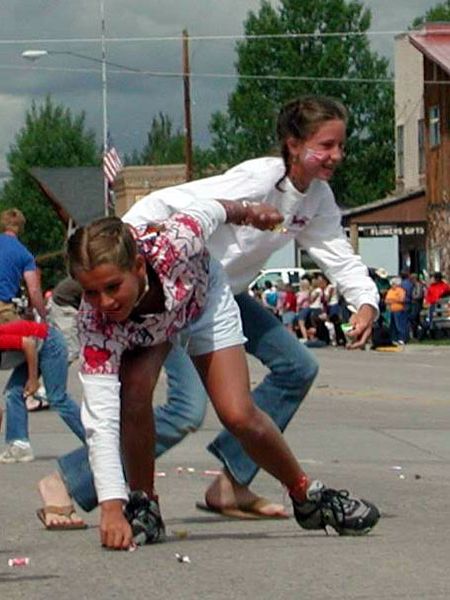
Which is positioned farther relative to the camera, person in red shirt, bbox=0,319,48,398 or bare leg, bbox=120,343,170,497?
person in red shirt, bbox=0,319,48,398

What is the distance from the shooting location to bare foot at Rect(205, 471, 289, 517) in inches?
335

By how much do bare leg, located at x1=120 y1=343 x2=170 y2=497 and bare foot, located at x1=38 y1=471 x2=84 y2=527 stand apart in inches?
16.7

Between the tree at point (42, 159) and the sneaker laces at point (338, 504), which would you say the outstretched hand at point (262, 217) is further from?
the tree at point (42, 159)

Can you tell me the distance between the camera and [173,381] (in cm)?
834

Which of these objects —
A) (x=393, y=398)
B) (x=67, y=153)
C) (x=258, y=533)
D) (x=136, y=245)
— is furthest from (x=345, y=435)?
(x=67, y=153)

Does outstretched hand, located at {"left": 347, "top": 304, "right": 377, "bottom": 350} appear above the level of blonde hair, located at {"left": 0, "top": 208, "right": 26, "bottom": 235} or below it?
below

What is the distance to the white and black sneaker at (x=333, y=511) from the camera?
7734 millimetres

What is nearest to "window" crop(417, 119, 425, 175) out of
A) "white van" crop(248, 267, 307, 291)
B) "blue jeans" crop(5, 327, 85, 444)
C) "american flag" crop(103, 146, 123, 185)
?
"white van" crop(248, 267, 307, 291)

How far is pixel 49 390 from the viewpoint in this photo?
41.1 ft

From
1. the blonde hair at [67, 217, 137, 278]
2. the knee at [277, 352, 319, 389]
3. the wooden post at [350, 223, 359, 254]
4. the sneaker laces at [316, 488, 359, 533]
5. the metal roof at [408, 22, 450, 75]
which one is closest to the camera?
the blonde hair at [67, 217, 137, 278]

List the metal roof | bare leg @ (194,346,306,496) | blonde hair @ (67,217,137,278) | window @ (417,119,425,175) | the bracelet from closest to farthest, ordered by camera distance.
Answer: blonde hair @ (67,217,137,278) < bare leg @ (194,346,306,496) < the bracelet < the metal roof < window @ (417,119,425,175)

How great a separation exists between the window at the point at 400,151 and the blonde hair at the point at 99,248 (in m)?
58.4

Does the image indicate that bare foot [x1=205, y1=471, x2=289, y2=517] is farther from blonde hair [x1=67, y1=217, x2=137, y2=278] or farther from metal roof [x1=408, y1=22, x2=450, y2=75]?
metal roof [x1=408, y1=22, x2=450, y2=75]

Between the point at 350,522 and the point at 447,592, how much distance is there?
51.8 inches
